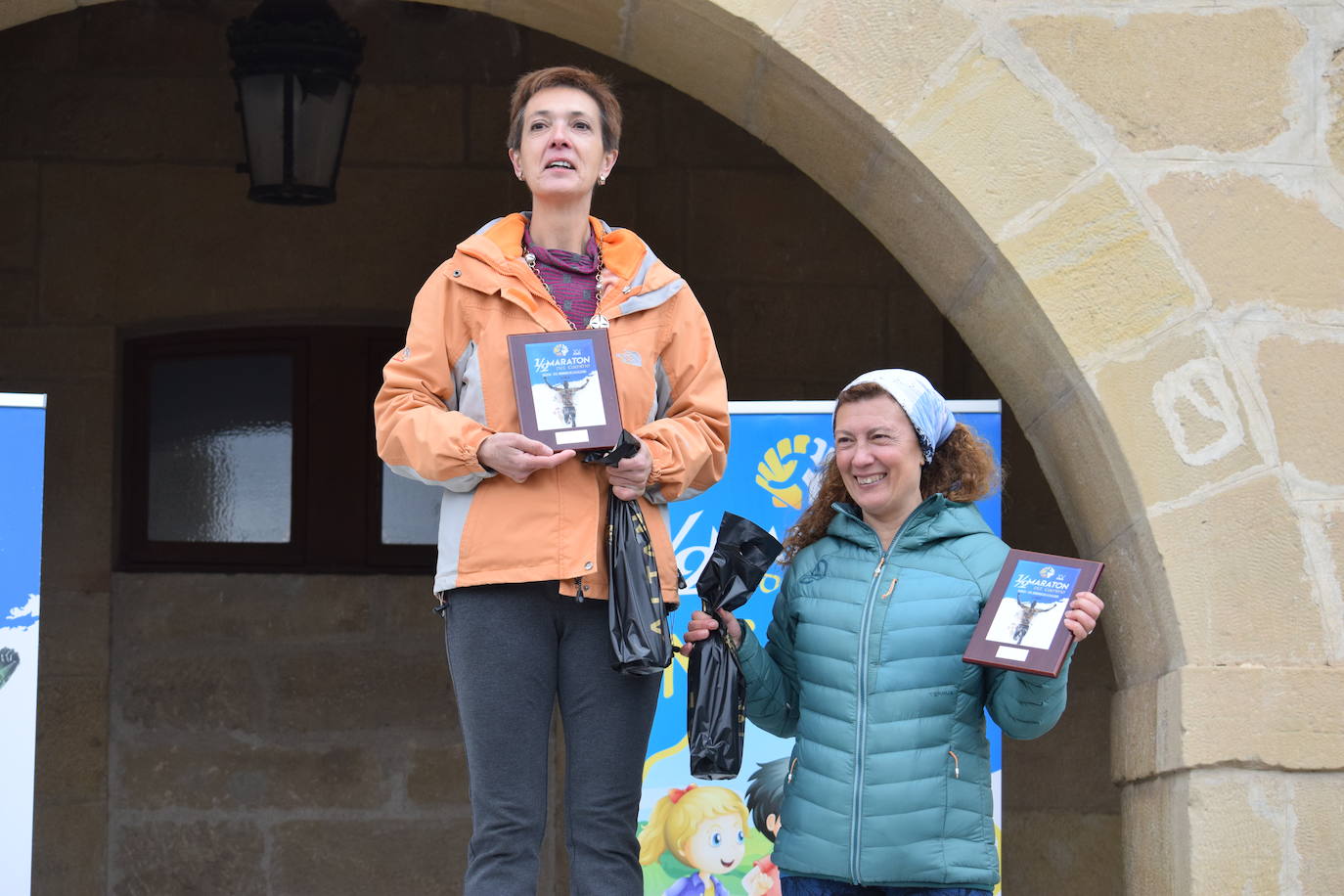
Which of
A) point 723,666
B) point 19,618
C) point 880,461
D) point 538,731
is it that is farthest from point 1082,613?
point 19,618

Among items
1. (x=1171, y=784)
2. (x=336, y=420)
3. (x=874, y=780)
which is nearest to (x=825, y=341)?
(x=336, y=420)

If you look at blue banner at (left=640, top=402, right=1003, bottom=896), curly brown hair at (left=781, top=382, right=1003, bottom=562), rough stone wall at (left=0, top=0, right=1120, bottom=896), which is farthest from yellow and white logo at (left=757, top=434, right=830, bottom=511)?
rough stone wall at (left=0, top=0, right=1120, bottom=896)

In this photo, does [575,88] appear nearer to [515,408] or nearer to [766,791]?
[515,408]

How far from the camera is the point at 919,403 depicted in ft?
11.5

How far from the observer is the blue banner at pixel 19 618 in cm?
370

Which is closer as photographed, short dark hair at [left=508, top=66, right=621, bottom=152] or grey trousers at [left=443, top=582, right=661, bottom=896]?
grey trousers at [left=443, top=582, right=661, bottom=896]

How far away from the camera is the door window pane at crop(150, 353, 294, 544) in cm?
581

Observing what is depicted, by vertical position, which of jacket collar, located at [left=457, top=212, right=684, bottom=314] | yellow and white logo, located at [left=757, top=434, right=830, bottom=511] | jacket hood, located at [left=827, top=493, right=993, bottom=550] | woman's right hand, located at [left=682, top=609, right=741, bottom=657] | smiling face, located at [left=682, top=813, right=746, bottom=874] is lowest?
smiling face, located at [left=682, top=813, right=746, bottom=874]

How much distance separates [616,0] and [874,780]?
5.46 feet

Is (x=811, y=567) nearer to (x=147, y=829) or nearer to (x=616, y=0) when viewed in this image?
(x=616, y=0)

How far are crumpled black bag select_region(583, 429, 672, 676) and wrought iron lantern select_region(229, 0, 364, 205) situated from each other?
1.84 m

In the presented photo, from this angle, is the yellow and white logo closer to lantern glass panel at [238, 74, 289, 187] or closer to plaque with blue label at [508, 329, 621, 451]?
plaque with blue label at [508, 329, 621, 451]

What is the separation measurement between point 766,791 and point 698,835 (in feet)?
0.54

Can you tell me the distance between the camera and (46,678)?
559 centimetres
